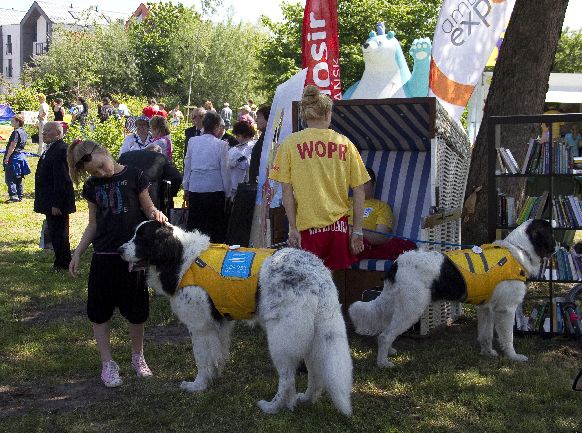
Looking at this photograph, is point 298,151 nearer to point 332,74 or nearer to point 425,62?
point 332,74

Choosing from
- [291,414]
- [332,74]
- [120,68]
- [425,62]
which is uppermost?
[120,68]

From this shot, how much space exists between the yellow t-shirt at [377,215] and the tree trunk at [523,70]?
1.42 m

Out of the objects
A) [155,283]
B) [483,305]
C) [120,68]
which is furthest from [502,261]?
[120,68]

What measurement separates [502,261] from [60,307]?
4.54 meters

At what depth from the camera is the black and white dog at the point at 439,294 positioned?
5812 mm

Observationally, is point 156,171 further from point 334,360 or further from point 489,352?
point 334,360

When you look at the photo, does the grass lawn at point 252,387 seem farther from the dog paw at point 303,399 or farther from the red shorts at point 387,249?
the red shorts at point 387,249

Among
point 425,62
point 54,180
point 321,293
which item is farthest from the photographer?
point 425,62

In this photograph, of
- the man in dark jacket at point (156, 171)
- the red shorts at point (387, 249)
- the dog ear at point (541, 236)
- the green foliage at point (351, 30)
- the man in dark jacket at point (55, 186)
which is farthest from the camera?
the green foliage at point (351, 30)

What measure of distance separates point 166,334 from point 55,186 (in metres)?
3.24

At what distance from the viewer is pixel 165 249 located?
492cm

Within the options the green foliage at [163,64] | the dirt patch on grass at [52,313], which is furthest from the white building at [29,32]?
the dirt patch on grass at [52,313]

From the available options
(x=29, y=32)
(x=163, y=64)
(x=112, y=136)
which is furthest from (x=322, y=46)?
(x=29, y=32)

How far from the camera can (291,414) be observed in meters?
4.68
